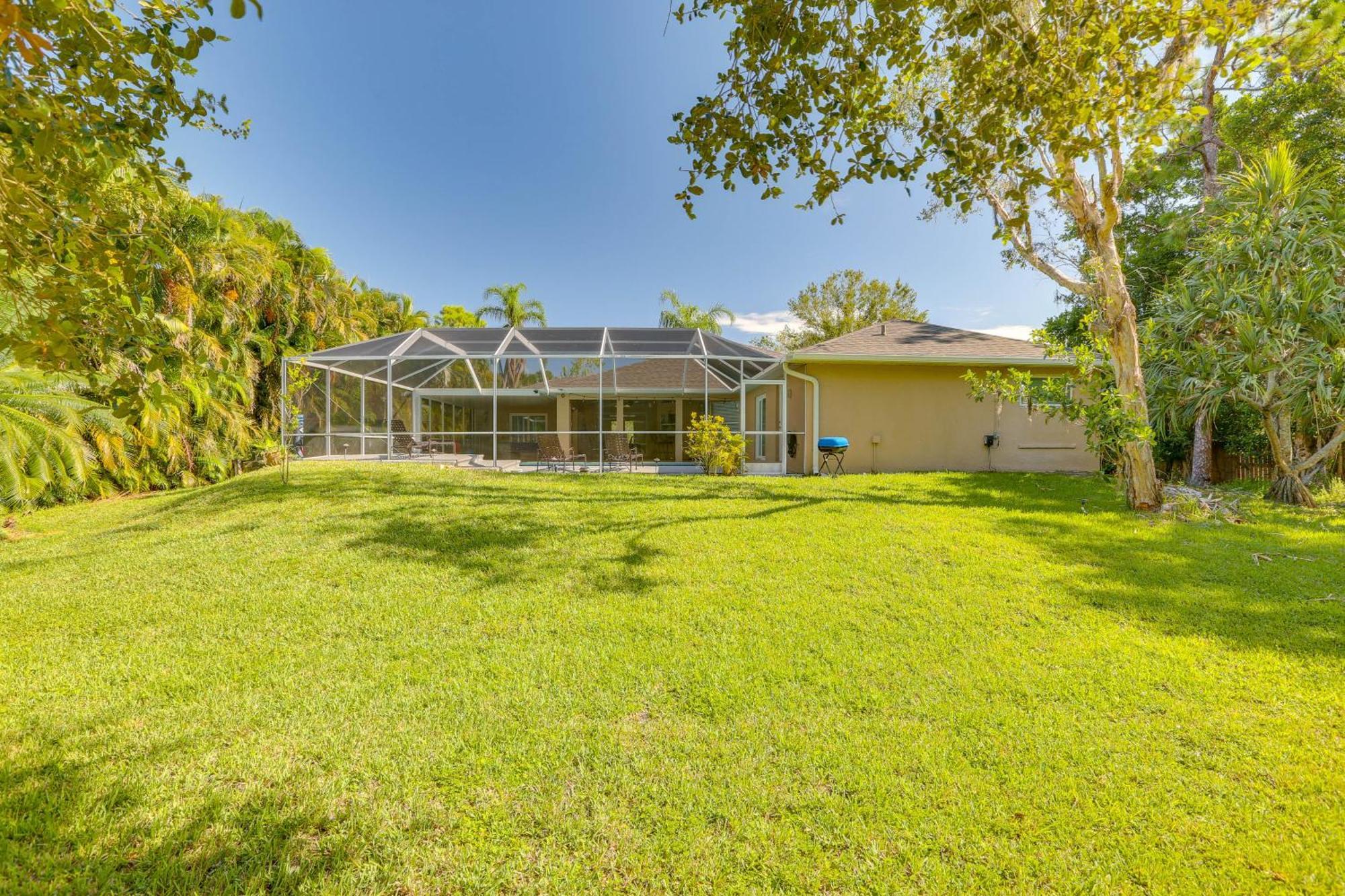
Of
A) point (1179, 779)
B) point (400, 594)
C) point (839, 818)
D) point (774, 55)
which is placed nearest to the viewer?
point (839, 818)

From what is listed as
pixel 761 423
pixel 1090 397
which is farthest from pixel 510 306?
pixel 1090 397

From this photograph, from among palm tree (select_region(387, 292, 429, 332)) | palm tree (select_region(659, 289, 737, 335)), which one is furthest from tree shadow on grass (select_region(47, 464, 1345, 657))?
palm tree (select_region(659, 289, 737, 335))

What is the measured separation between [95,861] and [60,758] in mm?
1104

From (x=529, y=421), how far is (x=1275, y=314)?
20044 mm

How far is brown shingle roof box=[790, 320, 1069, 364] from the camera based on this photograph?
12297 millimetres

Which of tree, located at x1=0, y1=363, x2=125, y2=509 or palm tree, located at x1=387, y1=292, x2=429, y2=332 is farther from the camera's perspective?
palm tree, located at x1=387, y1=292, x2=429, y2=332

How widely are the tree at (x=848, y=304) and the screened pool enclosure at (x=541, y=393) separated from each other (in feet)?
49.6

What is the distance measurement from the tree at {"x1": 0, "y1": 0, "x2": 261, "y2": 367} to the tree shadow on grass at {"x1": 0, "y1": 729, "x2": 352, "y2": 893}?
2.01 metres

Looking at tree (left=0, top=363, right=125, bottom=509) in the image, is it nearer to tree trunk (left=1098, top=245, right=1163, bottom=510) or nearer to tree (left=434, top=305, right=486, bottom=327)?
tree trunk (left=1098, top=245, right=1163, bottom=510)

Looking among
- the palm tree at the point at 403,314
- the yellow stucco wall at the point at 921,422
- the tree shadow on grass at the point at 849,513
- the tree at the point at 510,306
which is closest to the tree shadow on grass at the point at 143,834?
the tree shadow on grass at the point at 849,513

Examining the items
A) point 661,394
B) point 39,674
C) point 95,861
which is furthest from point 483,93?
point 95,861

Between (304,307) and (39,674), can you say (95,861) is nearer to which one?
(39,674)

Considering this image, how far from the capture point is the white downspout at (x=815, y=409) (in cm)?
1273

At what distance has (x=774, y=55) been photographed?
133 inches
